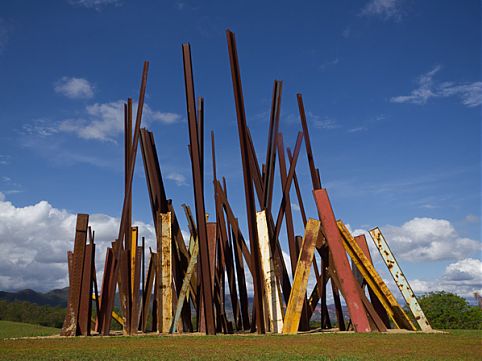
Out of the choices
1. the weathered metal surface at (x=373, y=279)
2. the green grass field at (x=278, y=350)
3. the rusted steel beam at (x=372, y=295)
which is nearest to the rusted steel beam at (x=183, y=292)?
the green grass field at (x=278, y=350)

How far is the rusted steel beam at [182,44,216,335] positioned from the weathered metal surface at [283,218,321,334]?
4.25 ft

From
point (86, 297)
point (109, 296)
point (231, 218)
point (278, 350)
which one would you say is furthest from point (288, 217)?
point (278, 350)

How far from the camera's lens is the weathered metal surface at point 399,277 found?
8617mm

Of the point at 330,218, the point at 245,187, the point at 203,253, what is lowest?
the point at 203,253

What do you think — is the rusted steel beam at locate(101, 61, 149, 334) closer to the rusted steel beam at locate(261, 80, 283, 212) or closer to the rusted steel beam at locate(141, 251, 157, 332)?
the rusted steel beam at locate(141, 251, 157, 332)

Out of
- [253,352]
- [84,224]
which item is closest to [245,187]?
[84,224]

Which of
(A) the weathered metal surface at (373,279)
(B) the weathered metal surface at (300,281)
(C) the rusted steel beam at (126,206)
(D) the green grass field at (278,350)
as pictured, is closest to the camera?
(D) the green grass field at (278,350)

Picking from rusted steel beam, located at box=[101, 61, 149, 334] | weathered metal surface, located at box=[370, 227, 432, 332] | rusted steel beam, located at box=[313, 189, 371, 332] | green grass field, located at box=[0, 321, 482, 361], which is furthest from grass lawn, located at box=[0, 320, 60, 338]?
weathered metal surface, located at box=[370, 227, 432, 332]

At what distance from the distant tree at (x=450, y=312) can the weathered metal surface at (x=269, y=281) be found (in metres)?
7.25

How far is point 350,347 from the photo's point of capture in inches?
229

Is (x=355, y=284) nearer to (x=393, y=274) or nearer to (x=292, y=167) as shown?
(x=393, y=274)

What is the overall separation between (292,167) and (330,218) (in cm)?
190

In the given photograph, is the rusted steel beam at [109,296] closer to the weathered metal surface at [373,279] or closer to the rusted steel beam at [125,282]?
the rusted steel beam at [125,282]

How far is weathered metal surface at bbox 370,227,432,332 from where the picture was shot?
862cm
